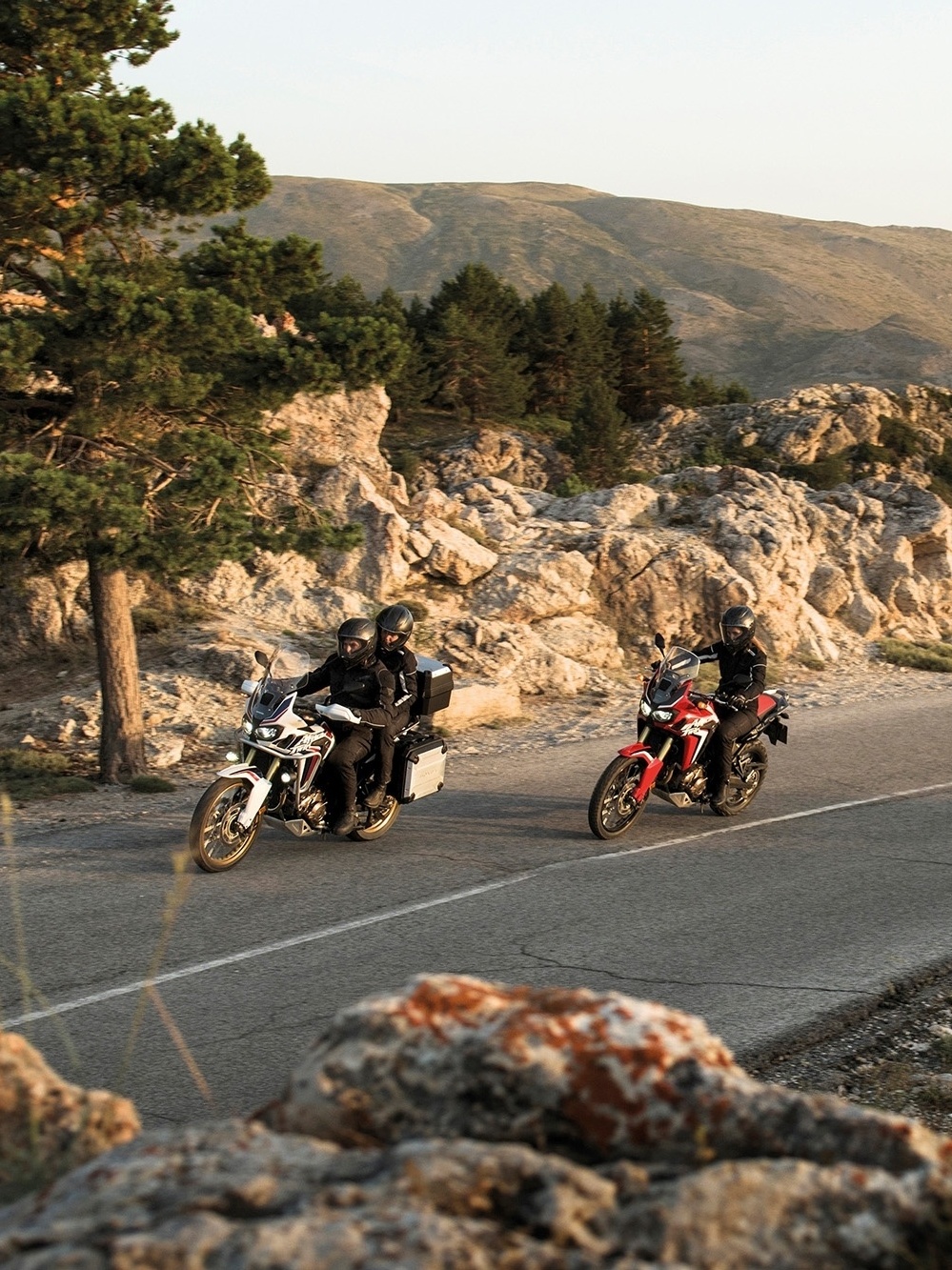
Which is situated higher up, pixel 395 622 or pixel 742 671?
pixel 395 622

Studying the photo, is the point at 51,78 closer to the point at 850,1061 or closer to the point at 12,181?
the point at 12,181

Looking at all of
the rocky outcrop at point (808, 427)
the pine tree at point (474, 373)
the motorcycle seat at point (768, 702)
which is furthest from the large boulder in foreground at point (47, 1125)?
the pine tree at point (474, 373)

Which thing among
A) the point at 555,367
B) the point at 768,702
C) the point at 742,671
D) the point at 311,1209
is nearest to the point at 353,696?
the point at 742,671

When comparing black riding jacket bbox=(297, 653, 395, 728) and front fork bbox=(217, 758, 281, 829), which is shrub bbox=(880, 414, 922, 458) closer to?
black riding jacket bbox=(297, 653, 395, 728)

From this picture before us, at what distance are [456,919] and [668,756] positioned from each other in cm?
340

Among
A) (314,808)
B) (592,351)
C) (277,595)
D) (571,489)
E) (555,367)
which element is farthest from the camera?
(592,351)

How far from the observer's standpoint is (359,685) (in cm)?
1095

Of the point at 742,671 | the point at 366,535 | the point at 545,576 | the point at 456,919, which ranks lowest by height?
the point at 456,919

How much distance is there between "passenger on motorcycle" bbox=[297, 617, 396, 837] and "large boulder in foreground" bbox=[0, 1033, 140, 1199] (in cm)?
712

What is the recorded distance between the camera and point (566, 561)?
20312mm

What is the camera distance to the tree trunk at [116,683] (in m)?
13.5

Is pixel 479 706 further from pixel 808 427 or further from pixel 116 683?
pixel 808 427

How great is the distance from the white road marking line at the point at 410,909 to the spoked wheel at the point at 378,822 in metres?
1.50

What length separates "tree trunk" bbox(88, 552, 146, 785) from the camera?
13.5m
